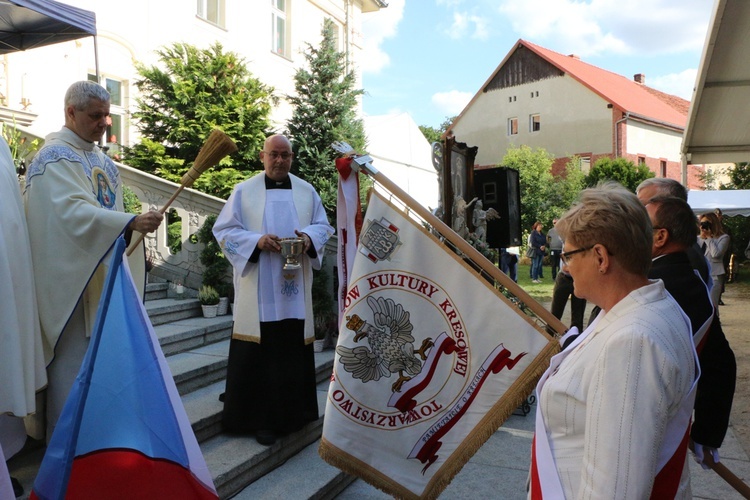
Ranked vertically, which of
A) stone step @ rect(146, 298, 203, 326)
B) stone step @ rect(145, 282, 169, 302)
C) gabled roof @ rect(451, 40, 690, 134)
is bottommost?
stone step @ rect(146, 298, 203, 326)

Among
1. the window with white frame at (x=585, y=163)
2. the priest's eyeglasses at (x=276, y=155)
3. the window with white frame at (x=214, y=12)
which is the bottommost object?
the priest's eyeglasses at (x=276, y=155)

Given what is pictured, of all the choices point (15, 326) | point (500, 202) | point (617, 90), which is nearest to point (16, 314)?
point (15, 326)

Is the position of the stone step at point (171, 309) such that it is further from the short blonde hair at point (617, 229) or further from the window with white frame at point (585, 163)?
the window with white frame at point (585, 163)

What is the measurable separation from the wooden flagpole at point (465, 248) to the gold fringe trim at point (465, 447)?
0.13m

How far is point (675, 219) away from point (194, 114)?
30.2ft

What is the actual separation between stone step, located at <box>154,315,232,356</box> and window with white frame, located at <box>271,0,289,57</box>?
1185 cm

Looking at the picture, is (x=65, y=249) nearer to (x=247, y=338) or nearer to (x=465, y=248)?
(x=247, y=338)

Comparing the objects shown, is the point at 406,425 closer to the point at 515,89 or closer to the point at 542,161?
the point at 542,161

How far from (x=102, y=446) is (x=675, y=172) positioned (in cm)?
3859

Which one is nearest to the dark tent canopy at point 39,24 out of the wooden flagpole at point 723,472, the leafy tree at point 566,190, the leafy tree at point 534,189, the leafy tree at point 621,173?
the wooden flagpole at point 723,472

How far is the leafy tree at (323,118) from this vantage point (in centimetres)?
1159

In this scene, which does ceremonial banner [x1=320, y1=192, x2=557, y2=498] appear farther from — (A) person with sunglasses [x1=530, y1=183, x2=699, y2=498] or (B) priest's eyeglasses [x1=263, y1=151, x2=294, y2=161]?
(B) priest's eyeglasses [x1=263, y1=151, x2=294, y2=161]

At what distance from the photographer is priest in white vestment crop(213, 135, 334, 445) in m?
4.13

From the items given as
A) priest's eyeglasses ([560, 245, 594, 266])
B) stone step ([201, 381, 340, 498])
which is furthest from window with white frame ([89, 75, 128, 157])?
priest's eyeglasses ([560, 245, 594, 266])
